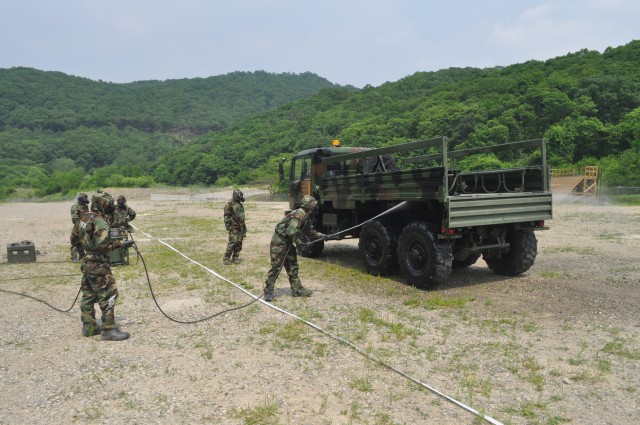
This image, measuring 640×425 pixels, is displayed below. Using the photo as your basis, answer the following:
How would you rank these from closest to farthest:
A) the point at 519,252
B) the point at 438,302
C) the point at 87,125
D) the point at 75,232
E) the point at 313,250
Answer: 1. the point at 438,302
2. the point at 519,252
3. the point at 75,232
4. the point at 313,250
5. the point at 87,125

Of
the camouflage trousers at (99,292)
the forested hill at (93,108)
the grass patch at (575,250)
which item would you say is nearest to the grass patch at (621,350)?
the camouflage trousers at (99,292)

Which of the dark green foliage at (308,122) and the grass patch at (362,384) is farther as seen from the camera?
the dark green foliage at (308,122)

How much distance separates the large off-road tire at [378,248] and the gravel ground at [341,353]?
26cm

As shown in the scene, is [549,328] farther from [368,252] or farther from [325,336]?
[368,252]

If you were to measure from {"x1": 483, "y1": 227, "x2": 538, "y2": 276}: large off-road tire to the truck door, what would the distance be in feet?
14.6

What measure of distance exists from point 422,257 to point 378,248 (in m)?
1.25

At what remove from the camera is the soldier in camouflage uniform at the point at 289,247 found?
733cm

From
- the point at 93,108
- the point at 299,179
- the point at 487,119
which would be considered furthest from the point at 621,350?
the point at 93,108

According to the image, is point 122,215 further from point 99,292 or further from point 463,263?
point 463,263

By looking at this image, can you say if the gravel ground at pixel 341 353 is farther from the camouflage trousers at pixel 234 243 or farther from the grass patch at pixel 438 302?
the camouflage trousers at pixel 234 243

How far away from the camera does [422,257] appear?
773 centimetres

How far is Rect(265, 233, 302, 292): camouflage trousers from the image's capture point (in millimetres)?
7348

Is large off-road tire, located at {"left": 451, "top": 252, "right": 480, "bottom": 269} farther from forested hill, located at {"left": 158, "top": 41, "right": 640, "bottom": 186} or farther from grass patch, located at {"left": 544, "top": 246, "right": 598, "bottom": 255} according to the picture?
forested hill, located at {"left": 158, "top": 41, "right": 640, "bottom": 186}

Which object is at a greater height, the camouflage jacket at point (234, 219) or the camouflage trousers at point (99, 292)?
the camouflage jacket at point (234, 219)
